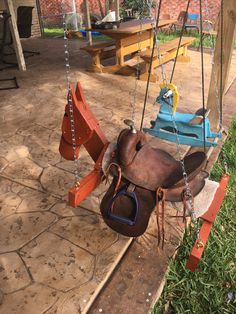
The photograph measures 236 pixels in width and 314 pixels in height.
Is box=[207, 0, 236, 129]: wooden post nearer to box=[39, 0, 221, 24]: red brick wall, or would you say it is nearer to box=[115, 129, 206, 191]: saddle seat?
box=[115, 129, 206, 191]: saddle seat

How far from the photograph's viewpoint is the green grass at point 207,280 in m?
1.85

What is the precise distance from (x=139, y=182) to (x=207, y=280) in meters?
0.90

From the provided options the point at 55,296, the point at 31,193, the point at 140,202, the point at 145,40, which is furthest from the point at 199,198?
the point at 145,40

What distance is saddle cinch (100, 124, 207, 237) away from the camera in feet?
5.47

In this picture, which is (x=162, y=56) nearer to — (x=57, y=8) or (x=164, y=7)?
(x=164, y=7)

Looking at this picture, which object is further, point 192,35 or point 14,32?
point 192,35

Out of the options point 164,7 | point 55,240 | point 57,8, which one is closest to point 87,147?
point 55,240

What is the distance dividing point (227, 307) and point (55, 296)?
3.53ft

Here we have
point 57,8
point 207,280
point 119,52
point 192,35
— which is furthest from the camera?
point 57,8

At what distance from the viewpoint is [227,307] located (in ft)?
6.07

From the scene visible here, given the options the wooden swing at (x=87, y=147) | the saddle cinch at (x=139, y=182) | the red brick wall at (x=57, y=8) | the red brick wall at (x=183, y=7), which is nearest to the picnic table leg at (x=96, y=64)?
the wooden swing at (x=87, y=147)

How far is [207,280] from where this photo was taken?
2.00m

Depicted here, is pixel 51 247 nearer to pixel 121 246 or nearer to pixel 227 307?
pixel 121 246

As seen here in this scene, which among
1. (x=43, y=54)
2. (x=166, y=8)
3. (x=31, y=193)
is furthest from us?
(x=166, y=8)
